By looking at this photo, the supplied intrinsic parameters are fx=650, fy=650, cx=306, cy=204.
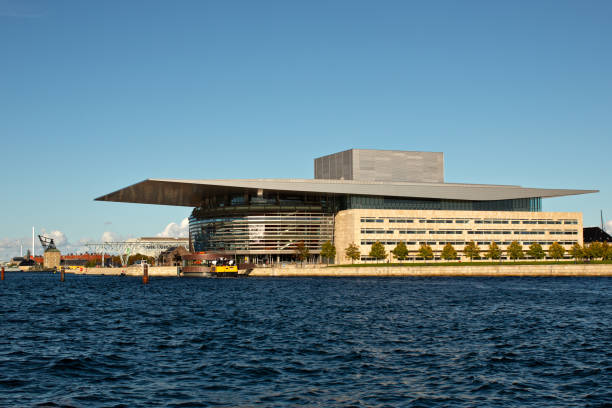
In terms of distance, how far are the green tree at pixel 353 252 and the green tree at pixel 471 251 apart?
1800 centimetres

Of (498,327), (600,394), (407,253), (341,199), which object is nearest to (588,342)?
(498,327)

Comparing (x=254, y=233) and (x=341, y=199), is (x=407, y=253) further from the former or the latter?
(x=254, y=233)

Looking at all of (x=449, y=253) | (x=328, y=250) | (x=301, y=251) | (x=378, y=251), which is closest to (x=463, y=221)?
(x=449, y=253)

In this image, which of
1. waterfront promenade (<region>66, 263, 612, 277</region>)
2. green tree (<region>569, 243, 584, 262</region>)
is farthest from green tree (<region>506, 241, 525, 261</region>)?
waterfront promenade (<region>66, 263, 612, 277</region>)

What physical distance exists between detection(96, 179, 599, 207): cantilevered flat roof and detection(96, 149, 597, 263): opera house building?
162 millimetres

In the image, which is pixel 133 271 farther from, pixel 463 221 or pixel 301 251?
pixel 463 221

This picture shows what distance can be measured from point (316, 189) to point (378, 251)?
13.7 m

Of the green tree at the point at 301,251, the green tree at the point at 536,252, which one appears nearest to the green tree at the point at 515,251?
A: the green tree at the point at 536,252

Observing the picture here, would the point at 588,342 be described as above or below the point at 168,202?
below

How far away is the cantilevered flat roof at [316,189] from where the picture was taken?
3903 inches

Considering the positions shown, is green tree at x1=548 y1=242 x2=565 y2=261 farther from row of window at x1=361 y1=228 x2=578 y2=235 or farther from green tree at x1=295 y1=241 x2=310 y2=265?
green tree at x1=295 y1=241 x2=310 y2=265

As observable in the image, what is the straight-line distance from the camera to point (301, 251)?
4250 inches

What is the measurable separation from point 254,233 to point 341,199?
1595 centimetres

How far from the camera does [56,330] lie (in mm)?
26375
